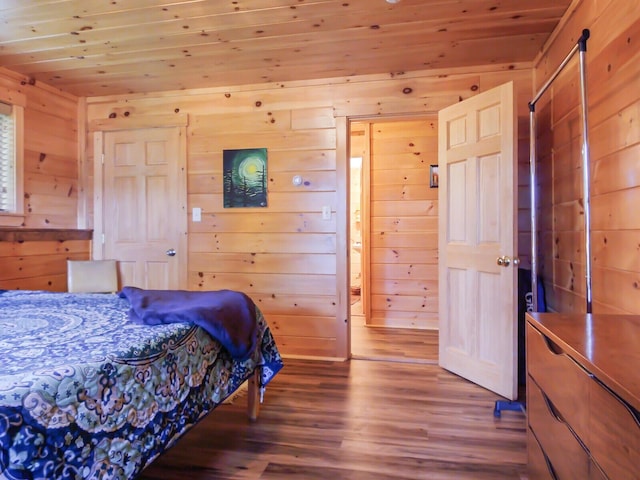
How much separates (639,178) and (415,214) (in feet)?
9.90

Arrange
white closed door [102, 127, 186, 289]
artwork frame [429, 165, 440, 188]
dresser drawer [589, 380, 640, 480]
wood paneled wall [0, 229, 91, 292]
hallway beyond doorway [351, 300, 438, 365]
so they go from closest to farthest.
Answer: dresser drawer [589, 380, 640, 480], wood paneled wall [0, 229, 91, 292], hallway beyond doorway [351, 300, 438, 365], white closed door [102, 127, 186, 289], artwork frame [429, 165, 440, 188]

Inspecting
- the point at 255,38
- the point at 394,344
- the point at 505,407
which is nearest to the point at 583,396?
the point at 505,407

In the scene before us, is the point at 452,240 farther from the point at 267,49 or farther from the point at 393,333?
the point at 267,49

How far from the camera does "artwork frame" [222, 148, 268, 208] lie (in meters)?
3.49

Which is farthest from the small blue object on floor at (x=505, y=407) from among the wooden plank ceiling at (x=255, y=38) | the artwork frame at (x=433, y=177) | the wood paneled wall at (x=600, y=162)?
the artwork frame at (x=433, y=177)

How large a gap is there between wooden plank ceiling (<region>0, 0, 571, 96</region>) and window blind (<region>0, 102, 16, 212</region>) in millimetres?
395

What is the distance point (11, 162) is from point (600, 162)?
12.8ft

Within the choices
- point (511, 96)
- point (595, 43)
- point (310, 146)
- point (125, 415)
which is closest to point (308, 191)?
point (310, 146)

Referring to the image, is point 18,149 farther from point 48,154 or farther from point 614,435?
point 614,435

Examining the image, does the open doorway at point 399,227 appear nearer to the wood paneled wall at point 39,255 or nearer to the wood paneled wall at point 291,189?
the wood paneled wall at point 291,189

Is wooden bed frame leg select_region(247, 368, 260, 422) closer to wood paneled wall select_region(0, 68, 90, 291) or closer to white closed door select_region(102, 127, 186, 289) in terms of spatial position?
white closed door select_region(102, 127, 186, 289)

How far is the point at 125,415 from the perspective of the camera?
1.18m

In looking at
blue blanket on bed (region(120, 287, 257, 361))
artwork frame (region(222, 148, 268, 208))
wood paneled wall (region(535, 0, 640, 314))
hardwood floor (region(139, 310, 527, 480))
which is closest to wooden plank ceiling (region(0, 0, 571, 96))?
wood paneled wall (region(535, 0, 640, 314))

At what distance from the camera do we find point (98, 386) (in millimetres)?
1093
